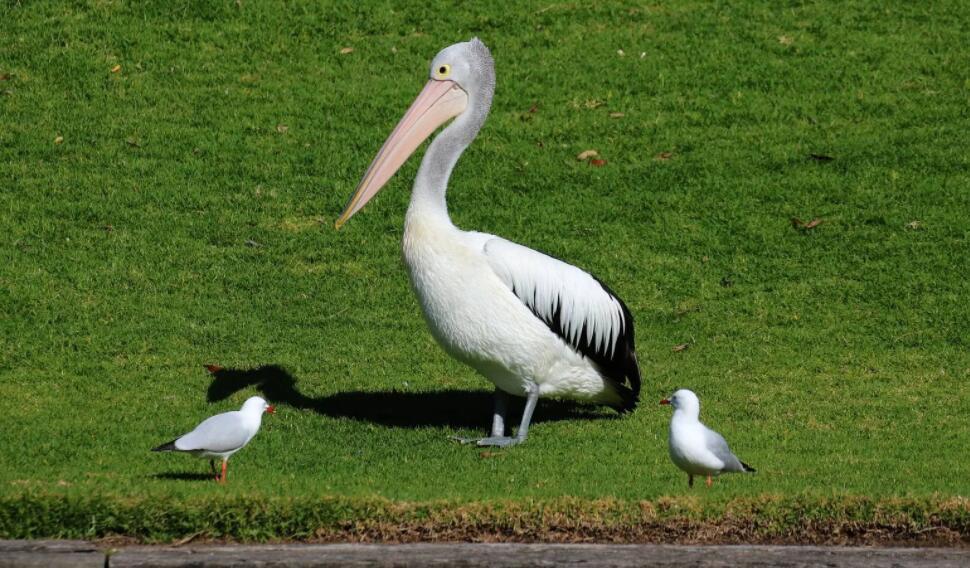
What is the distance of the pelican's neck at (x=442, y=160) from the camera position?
7.68 meters

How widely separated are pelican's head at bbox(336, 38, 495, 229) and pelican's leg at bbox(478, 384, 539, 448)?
1.50 metres

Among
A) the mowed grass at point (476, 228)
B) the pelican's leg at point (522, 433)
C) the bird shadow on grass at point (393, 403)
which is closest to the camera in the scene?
the mowed grass at point (476, 228)

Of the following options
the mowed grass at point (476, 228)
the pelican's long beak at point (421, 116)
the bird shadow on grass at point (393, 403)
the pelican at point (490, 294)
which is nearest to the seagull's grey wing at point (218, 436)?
the mowed grass at point (476, 228)

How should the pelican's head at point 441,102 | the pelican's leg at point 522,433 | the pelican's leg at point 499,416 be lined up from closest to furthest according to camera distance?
1. the pelican's leg at point 522,433
2. the pelican's leg at point 499,416
3. the pelican's head at point 441,102

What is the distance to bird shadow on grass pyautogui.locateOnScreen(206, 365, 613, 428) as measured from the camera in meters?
8.34

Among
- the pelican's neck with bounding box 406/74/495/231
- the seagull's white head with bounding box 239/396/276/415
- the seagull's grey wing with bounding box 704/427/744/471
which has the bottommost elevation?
the seagull's white head with bounding box 239/396/276/415

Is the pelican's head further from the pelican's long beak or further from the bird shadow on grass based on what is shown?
the bird shadow on grass

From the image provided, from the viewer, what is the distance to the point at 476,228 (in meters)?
11.2

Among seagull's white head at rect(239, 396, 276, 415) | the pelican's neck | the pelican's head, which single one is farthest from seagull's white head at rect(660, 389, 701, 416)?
the pelican's head

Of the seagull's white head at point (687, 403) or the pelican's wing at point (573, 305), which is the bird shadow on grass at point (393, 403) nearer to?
the pelican's wing at point (573, 305)

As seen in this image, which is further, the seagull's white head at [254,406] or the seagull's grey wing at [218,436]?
the seagull's white head at [254,406]

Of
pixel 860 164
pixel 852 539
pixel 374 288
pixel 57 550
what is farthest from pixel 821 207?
pixel 57 550

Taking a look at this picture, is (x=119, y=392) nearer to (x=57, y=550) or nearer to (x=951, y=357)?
(x=57, y=550)

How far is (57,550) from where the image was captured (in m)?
5.29
